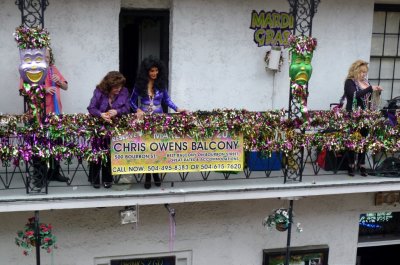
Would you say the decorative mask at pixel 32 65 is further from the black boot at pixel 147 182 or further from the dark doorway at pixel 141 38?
the dark doorway at pixel 141 38

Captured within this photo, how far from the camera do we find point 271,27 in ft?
34.2

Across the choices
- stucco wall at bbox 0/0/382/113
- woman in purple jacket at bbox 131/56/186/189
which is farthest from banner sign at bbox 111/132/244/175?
stucco wall at bbox 0/0/382/113

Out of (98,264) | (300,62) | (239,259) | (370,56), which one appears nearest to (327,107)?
(370,56)

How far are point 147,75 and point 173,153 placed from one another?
4.19 ft

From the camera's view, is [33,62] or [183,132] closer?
[33,62]

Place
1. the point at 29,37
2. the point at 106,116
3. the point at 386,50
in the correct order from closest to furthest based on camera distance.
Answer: the point at 29,37, the point at 106,116, the point at 386,50

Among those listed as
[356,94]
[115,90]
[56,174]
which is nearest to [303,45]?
[356,94]

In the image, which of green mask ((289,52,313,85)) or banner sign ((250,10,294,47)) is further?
banner sign ((250,10,294,47))

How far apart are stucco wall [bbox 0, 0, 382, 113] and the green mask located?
6.87ft

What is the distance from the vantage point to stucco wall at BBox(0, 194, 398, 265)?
359 inches

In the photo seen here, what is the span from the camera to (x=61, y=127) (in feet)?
25.6

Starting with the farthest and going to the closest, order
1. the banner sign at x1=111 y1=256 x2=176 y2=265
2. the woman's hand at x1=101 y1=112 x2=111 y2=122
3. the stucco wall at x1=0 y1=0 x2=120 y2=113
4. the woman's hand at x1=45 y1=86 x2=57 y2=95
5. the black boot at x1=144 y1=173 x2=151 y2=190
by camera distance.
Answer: the banner sign at x1=111 y1=256 x2=176 y2=265, the stucco wall at x1=0 y1=0 x2=120 y2=113, the black boot at x1=144 y1=173 x2=151 y2=190, the woman's hand at x1=45 y1=86 x2=57 y2=95, the woman's hand at x1=101 y1=112 x2=111 y2=122

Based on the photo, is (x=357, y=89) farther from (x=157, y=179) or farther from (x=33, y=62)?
(x=33, y=62)

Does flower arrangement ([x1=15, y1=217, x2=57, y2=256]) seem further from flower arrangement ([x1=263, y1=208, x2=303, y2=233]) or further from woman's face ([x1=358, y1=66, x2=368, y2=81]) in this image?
woman's face ([x1=358, y1=66, x2=368, y2=81])
